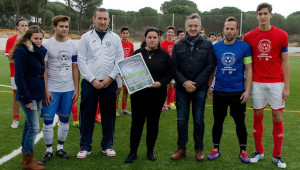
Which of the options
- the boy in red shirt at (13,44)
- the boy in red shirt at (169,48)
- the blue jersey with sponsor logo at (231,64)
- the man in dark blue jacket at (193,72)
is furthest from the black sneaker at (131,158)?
the boy in red shirt at (169,48)

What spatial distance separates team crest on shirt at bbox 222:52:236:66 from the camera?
3.74m

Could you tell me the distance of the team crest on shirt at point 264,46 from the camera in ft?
12.0

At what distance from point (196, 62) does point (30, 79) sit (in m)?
2.18

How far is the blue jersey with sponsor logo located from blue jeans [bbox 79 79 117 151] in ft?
5.12

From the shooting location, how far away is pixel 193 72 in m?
3.84

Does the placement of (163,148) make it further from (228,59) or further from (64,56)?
(64,56)

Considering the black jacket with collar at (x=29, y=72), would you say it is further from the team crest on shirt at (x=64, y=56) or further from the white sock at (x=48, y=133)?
the white sock at (x=48, y=133)

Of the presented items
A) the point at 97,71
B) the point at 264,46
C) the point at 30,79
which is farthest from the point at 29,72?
the point at 264,46

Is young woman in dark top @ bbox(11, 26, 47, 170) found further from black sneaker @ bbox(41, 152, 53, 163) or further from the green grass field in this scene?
the green grass field

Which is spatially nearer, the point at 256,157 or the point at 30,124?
the point at 30,124

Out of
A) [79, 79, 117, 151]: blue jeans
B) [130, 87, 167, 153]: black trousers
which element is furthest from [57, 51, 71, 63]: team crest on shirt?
[130, 87, 167, 153]: black trousers

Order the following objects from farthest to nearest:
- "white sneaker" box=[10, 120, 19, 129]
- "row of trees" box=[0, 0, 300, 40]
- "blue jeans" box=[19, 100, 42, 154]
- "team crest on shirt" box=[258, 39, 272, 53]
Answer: "row of trees" box=[0, 0, 300, 40] < "white sneaker" box=[10, 120, 19, 129] < "team crest on shirt" box=[258, 39, 272, 53] < "blue jeans" box=[19, 100, 42, 154]

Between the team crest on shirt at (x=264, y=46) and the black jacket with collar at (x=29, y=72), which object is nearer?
the black jacket with collar at (x=29, y=72)

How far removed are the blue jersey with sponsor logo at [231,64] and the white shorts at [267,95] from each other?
7.7 inches
